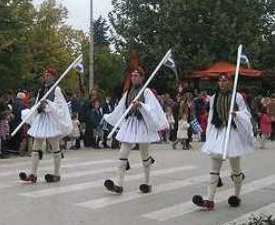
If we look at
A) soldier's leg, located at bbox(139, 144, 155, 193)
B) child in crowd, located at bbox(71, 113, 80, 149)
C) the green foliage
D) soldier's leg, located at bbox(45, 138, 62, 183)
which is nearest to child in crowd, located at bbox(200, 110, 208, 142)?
child in crowd, located at bbox(71, 113, 80, 149)

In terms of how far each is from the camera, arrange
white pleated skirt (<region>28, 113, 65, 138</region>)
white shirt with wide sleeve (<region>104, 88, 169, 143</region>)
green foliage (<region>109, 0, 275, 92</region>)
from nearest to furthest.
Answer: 1. white shirt with wide sleeve (<region>104, 88, 169, 143</region>)
2. white pleated skirt (<region>28, 113, 65, 138</region>)
3. green foliage (<region>109, 0, 275, 92</region>)

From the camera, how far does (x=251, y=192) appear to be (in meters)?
11.8

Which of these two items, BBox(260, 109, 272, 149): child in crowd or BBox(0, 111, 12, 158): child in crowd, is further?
BBox(260, 109, 272, 149): child in crowd

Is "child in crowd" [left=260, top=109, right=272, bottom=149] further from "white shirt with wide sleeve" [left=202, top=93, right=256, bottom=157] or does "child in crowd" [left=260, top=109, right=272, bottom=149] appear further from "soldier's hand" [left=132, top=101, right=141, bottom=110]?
"white shirt with wide sleeve" [left=202, top=93, right=256, bottom=157]

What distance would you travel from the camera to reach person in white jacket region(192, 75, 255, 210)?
984 centimetres

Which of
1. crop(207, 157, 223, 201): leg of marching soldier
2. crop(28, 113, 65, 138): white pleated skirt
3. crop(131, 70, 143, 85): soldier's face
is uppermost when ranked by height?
crop(131, 70, 143, 85): soldier's face

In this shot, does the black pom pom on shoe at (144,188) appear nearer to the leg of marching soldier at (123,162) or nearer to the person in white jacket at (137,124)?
the person in white jacket at (137,124)

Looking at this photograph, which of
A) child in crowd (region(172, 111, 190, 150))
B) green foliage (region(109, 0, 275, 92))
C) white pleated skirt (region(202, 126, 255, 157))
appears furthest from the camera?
green foliage (region(109, 0, 275, 92))

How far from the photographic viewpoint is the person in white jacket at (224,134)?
9836 millimetres

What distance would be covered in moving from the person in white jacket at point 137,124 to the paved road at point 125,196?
39cm

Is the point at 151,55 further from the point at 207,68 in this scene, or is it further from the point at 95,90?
the point at 95,90

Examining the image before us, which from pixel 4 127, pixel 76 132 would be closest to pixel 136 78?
pixel 4 127

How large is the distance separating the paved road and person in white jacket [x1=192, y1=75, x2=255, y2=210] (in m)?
0.47

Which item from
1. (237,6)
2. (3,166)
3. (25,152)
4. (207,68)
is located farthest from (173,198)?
(237,6)
